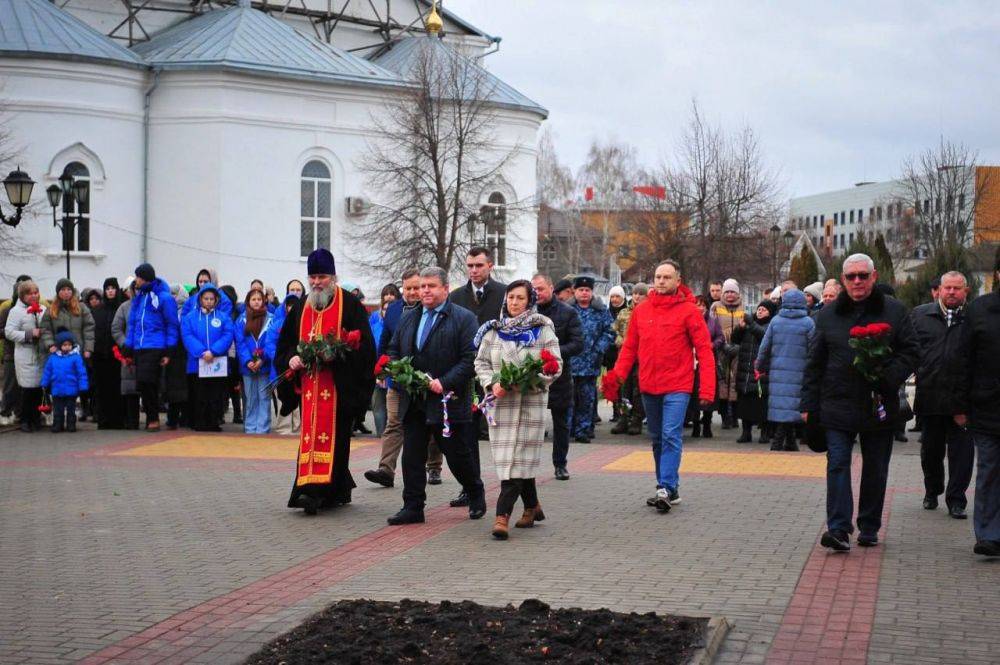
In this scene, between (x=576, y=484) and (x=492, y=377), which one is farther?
(x=576, y=484)

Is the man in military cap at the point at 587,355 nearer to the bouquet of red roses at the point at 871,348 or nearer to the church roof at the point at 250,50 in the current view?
the bouquet of red roses at the point at 871,348

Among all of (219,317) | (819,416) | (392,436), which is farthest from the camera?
(219,317)

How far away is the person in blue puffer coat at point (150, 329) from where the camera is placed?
1820 centimetres

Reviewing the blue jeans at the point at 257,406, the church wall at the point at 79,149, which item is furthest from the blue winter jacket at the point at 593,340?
the church wall at the point at 79,149

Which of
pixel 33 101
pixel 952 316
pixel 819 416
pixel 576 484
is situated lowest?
pixel 576 484

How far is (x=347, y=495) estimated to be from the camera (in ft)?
37.4

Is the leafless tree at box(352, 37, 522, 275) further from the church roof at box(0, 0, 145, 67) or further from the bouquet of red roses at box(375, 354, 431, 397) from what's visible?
the bouquet of red roses at box(375, 354, 431, 397)

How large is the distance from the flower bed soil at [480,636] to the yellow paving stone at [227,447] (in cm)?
868

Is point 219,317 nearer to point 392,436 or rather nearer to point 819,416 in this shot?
point 392,436

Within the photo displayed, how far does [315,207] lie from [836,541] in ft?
120

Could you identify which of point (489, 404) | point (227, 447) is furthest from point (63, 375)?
point (489, 404)

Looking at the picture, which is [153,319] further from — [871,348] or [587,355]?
[871,348]

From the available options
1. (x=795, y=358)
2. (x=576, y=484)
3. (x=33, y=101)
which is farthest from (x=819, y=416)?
(x=33, y=101)

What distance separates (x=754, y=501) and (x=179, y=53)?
34.6 meters
